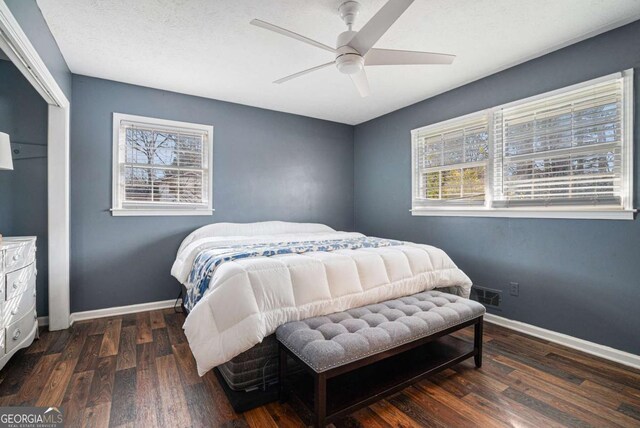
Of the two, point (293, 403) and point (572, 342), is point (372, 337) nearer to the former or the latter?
point (293, 403)

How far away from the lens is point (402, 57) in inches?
86.0

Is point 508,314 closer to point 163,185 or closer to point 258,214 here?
point 258,214

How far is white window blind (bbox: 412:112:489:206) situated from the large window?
0.04 ft

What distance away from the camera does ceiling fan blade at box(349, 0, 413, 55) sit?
165 centimetres

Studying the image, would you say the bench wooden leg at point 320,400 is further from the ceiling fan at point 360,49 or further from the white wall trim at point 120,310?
the white wall trim at point 120,310

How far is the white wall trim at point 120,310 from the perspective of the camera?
312cm

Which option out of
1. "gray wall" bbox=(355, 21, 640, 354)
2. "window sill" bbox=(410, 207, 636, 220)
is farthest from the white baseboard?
"window sill" bbox=(410, 207, 636, 220)

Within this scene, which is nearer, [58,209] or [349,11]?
[349,11]

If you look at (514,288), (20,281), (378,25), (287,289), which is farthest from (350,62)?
(20,281)

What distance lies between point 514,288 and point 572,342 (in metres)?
0.58

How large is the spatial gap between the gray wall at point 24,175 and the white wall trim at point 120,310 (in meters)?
0.30

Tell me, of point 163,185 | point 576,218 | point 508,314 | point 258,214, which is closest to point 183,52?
point 163,185

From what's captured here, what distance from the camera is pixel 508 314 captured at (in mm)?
2977

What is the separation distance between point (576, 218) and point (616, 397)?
4.33 feet
